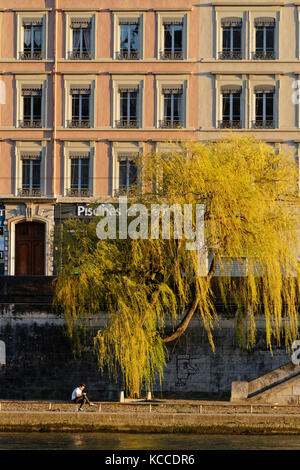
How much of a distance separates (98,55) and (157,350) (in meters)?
17.0

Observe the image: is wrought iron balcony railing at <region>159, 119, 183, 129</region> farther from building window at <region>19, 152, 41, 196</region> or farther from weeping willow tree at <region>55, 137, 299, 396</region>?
weeping willow tree at <region>55, 137, 299, 396</region>

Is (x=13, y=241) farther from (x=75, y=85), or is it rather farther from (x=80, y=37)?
(x=80, y=37)

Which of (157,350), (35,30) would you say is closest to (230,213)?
(157,350)

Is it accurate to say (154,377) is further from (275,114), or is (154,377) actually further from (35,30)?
(35,30)

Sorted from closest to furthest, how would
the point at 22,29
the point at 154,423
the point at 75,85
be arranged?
the point at 154,423, the point at 75,85, the point at 22,29

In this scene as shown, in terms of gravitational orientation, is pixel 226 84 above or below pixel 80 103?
above

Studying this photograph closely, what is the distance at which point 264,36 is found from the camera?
144 feet

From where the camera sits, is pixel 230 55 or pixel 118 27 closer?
pixel 230 55

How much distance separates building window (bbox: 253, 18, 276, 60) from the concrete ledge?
19971mm

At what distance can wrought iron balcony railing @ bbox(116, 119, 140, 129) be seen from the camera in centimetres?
4375

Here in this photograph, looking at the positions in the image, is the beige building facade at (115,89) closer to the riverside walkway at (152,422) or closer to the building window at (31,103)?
the building window at (31,103)

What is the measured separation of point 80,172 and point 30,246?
155 inches

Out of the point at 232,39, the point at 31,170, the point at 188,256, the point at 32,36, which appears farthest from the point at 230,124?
the point at 188,256

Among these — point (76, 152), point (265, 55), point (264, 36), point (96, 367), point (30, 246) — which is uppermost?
point (264, 36)
